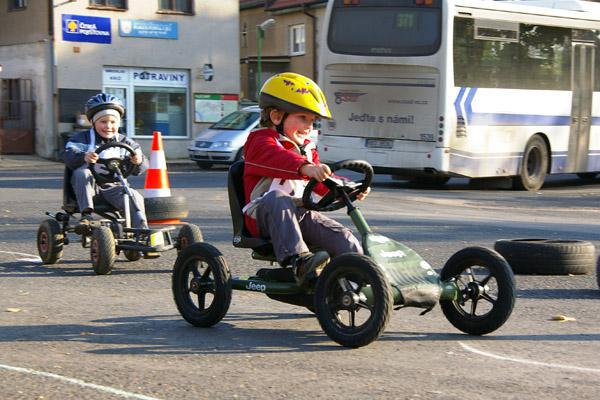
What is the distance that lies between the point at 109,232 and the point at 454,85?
11.9 metres

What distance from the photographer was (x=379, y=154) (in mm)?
20656

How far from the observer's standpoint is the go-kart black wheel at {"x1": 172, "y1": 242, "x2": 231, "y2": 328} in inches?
264

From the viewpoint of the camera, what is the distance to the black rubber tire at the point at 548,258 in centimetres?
966

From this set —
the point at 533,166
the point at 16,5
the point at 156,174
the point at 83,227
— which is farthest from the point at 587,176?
the point at 16,5

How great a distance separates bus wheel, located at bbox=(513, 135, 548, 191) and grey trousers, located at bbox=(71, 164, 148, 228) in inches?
526

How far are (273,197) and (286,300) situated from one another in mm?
625

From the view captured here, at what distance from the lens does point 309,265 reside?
253 inches

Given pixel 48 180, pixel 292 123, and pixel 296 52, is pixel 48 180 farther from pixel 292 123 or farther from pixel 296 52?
pixel 296 52

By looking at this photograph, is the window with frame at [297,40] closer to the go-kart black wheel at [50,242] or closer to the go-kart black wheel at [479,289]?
the go-kart black wheel at [50,242]

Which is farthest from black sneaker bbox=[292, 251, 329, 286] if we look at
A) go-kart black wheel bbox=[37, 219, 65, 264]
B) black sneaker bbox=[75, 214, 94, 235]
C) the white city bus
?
the white city bus

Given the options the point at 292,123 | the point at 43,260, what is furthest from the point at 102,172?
the point at 292,123

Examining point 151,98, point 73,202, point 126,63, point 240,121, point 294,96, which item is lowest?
point 73,202

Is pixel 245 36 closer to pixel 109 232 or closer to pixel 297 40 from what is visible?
pixel 297 40

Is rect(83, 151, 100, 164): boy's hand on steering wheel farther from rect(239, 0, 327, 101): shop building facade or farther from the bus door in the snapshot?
rect(239, 0, 327, 101): shop building facade
